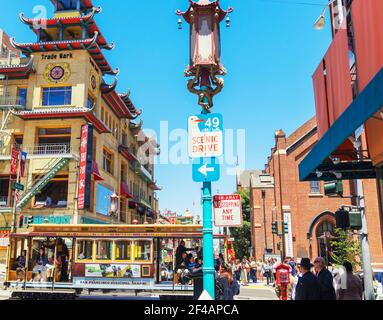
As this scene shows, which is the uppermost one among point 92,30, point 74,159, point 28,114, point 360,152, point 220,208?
point 92,30

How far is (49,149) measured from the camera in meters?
32.6

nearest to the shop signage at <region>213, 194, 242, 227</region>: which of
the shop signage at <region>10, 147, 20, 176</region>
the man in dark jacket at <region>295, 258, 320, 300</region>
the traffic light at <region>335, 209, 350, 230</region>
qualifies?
the man in dark jacket at <region>295, 258, 320, 300</region>

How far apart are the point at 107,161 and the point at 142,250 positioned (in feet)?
78.8

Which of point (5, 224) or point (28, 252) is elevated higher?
point (5, 224)

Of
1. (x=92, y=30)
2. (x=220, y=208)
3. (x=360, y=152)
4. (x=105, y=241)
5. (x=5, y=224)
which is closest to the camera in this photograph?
(x=220, y=208)

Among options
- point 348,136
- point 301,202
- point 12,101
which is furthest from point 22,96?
point 348,136

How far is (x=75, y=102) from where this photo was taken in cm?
3256

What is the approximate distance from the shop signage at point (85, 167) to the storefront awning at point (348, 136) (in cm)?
2203

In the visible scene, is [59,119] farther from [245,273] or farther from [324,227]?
[324,227]

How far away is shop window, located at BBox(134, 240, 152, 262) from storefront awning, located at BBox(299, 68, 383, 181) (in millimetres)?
8514

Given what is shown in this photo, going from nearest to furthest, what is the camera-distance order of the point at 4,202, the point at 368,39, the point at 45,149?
1. the point at 368,39
2. the point at 45,149
3. the point at 4,202

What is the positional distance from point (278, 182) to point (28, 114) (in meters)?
23.2
